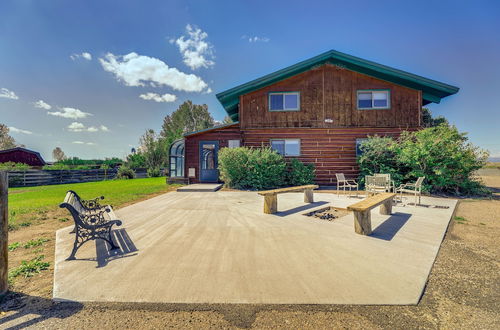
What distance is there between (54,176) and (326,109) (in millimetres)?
22953

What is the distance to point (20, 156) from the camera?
85.9 feet

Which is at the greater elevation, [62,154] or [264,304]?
[62,154]

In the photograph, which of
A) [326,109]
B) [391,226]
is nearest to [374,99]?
[326,109]

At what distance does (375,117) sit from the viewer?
1261 cm

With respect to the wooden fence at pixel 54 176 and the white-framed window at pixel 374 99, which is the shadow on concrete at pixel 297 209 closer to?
the white-framed window at pixel 374 99

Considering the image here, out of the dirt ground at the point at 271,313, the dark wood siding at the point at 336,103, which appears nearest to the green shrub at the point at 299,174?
the dark wood siding at the point at 336,103

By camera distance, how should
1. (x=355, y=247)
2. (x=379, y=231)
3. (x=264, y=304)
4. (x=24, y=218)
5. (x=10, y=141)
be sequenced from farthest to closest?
(x=10, y=141), (x=24, y=218), (x=379, y=231), (x=355, y=247), (x=264, y=304)

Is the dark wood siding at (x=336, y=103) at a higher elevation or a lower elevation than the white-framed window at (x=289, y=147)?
higher

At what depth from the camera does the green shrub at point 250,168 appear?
36.4ft

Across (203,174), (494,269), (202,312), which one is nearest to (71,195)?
(202,312)

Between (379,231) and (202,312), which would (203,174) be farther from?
(202,312)

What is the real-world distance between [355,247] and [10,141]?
2444 inches

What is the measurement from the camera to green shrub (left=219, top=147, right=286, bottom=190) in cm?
1110

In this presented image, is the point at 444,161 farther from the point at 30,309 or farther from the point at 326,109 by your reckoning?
the point at 30,309
